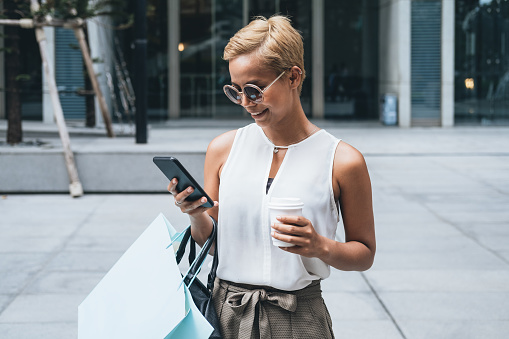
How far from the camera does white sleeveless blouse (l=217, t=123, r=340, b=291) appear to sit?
2.23 metres

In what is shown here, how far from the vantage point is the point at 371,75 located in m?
23.9

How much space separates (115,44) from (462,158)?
12.5 meters

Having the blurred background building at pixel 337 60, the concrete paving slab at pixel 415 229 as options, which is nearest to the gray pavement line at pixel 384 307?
the concrete paving slab at pixel 415 229

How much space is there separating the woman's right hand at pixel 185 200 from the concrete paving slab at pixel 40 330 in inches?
110

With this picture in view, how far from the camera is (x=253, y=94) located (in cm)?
216

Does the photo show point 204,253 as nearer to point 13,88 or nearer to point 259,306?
point 259,306

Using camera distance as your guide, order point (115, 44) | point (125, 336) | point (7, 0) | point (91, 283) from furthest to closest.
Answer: point (115, 44)
point (7, 0)
point (91, 283)
point (125, 336)

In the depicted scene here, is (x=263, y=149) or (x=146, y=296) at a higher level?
(x=263, y=149)

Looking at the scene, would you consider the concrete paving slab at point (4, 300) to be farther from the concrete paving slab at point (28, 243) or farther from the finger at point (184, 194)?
the finger at point (184, 194)

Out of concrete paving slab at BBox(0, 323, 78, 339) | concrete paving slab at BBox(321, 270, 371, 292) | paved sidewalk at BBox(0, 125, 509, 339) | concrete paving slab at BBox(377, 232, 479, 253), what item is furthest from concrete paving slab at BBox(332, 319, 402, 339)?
concrete paving slab at BBox(377, 232, 479, 253)

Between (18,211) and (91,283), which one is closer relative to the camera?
(91,283)

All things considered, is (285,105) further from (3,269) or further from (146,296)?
(3,269)

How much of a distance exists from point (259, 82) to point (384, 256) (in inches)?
193

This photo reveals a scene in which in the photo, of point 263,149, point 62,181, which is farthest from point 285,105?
point 62,181
